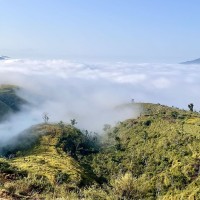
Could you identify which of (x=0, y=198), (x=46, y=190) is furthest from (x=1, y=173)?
(x=0, y=198)

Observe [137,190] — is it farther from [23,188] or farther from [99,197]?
[23,188]

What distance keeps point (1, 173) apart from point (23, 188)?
136 ft

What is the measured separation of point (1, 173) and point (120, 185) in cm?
3872

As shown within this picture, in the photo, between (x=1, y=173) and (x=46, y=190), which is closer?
(x=46, y=190)

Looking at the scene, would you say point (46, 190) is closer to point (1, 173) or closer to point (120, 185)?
point (120, 185)

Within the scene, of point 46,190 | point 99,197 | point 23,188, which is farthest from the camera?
point 46,190

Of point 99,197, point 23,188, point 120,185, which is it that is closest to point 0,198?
point 23,188

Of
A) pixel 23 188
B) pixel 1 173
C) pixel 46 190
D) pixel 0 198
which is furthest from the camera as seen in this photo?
pixel 1 173

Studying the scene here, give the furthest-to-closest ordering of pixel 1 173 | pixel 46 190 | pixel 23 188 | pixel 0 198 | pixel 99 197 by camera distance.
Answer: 1. pixel 1 173
2. pixel 46 190
3. pixel 99 197
4. pixel 23 188
5. pixel 0 198

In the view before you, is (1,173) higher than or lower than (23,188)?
lower

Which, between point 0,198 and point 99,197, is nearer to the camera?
point 0,198

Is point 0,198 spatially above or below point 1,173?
above

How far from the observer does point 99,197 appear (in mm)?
72438

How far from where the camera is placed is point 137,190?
269 feet
